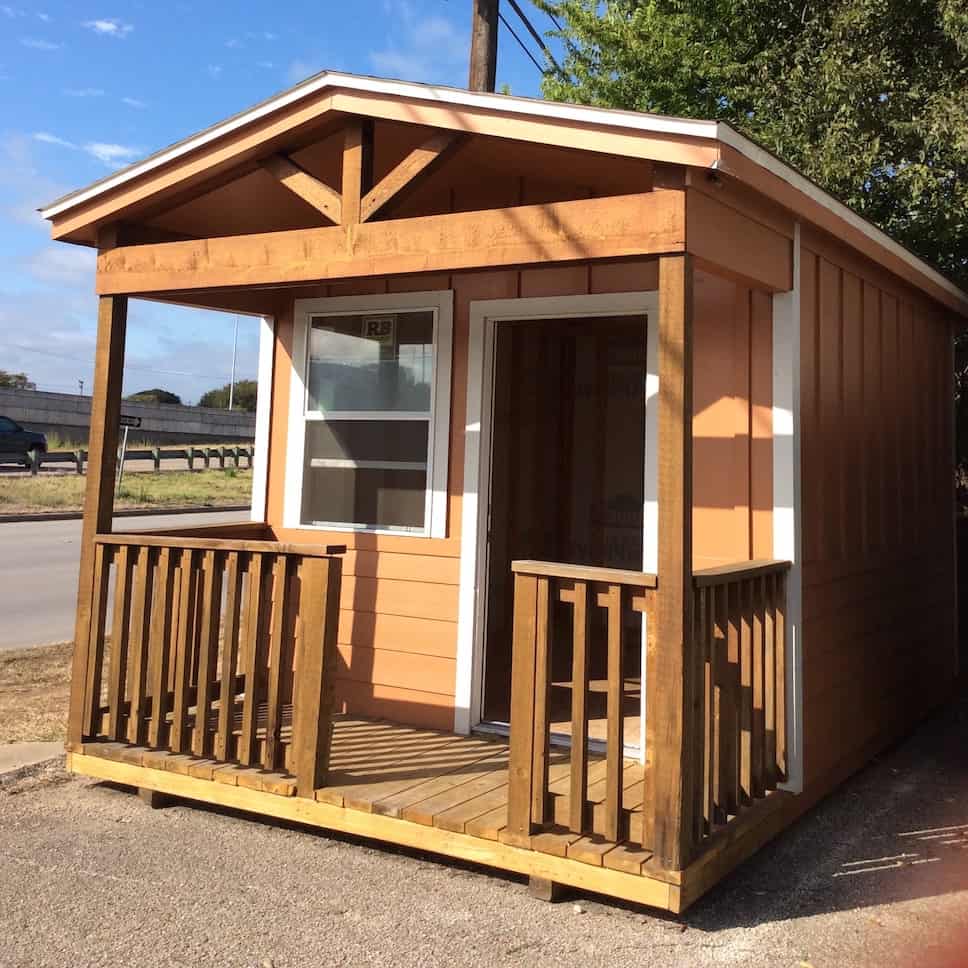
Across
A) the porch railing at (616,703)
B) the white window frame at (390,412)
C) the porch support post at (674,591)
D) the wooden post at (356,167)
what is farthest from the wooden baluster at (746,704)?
the wooden post at (356,167)

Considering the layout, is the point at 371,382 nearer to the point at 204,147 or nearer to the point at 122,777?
the point at 204,147

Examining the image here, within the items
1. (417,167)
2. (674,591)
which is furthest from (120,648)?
(674,591)

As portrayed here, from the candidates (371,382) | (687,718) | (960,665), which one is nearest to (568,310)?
(371,382)

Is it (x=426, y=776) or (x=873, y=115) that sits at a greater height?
(x=873, y=115)

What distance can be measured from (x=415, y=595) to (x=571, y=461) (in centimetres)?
202

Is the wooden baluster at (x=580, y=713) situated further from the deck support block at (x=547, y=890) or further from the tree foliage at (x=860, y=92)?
the tree foliage at (x=860, y=92)

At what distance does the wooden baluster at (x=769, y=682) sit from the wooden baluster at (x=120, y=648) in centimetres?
270

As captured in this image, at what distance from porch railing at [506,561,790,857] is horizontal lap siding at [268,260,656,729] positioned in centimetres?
147

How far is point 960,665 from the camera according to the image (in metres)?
7.35

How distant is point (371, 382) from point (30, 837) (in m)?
2.60

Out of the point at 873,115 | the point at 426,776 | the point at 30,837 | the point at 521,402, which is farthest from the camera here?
the point at 873,115

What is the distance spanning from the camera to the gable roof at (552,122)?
3.17m

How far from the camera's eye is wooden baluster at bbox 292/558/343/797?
147 inches

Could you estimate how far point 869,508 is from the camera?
16.5 ft
